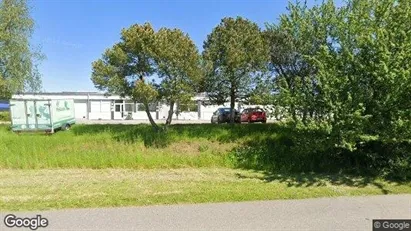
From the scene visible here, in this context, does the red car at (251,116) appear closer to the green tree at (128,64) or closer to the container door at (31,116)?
the green tree at (128,64)

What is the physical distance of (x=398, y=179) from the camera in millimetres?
8383

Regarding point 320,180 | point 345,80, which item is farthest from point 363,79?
point 320,180

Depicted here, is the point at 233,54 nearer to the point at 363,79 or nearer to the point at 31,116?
the point at 363,79

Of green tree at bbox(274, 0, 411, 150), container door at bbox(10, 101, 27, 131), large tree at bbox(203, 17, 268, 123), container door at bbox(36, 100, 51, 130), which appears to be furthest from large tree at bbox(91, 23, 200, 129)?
container door at bbox(10, 101, 27, 131)

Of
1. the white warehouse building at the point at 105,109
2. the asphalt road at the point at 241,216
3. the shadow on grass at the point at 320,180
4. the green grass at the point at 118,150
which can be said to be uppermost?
the white warehouse building at the point at 105,109

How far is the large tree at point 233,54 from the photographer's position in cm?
1486

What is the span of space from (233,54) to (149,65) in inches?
A: 161

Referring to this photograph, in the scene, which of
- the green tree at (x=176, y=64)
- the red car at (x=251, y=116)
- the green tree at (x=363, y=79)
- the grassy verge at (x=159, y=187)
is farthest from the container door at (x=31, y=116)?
the red car at (x=251, y=116)

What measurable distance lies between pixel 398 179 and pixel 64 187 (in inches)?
353

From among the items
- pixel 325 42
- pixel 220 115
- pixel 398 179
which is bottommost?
pixel 398 179

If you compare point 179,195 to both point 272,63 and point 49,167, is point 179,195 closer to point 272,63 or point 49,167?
point 49,167

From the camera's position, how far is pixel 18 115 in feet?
61.5

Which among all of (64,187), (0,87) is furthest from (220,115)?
(64,187)

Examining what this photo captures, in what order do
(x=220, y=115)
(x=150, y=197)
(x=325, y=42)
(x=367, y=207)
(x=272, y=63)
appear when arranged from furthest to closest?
(x=220, y=115), (x=272, y=63), (x=325, y=42), (x=150, y=197), (x=367, y=207)
